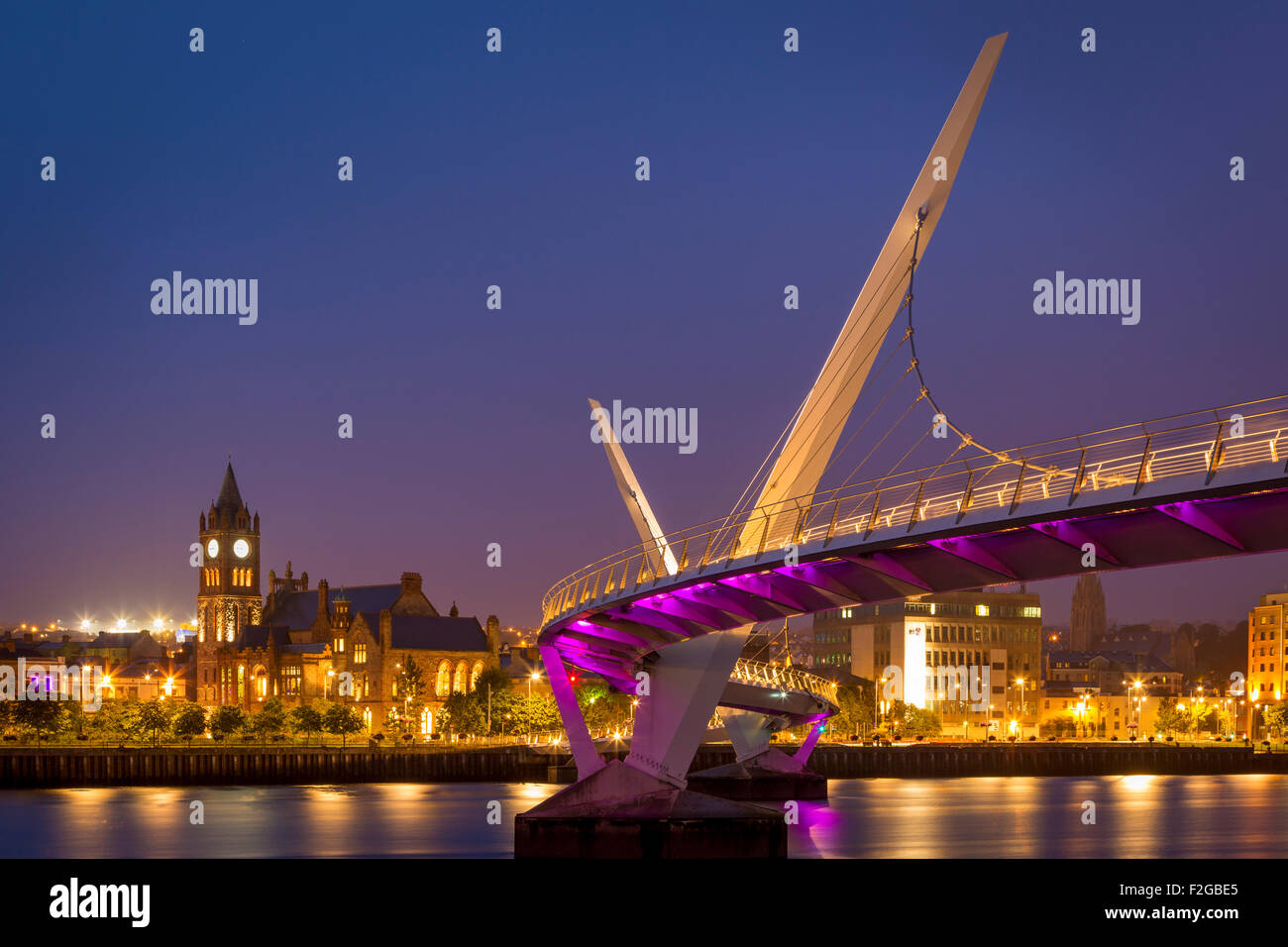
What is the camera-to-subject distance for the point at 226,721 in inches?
5468

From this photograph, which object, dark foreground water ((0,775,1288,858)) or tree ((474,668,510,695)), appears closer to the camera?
dark foreground water ((0,775,1288,858))

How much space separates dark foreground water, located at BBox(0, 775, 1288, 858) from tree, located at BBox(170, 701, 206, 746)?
25.9 metres

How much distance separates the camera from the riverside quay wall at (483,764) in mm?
110312

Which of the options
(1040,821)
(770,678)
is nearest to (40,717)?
(770,678)

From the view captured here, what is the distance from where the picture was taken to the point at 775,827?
44625 millimetres

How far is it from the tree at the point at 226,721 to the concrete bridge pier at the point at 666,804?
9875 cm

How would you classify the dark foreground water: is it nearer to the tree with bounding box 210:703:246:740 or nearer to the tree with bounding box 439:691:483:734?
the tree with bounding box 210:703:246:740

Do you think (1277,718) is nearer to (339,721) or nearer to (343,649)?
(339,721)

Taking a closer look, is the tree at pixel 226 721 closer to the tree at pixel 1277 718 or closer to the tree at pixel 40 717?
the tree at pixel 40 717

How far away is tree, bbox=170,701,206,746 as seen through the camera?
5281 inches

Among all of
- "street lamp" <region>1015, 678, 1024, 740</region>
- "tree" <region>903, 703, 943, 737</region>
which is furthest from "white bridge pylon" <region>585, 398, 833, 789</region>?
"street lamp" <region>1015, 678, 1024, 740</region>

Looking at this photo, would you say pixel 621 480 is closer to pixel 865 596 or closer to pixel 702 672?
pixel 702 672

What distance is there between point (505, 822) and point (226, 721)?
7322 centimetres
